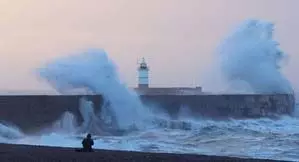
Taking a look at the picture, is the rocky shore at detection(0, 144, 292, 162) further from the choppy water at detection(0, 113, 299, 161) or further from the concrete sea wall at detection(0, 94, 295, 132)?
the concrete sea wall at detection(0, 94, 295, 132)

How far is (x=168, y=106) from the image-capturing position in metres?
23.8

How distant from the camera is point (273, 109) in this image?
28906 mm

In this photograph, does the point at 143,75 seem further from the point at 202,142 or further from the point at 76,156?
the point at 76,156

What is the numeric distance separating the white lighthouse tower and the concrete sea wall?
192 inches

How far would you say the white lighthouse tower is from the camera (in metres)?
29.4

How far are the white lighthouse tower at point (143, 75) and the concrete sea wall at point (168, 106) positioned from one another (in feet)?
16.0

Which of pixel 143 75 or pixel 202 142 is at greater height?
pixel 143 75

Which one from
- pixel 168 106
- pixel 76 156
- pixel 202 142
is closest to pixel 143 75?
pixel 168 106

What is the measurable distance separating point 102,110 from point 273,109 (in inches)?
453

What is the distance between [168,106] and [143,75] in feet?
20.9

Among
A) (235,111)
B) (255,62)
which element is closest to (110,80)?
(235,111)

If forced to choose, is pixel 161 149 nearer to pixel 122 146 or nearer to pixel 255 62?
pixel 122 146

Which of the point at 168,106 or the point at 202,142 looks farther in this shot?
the point at 168,106

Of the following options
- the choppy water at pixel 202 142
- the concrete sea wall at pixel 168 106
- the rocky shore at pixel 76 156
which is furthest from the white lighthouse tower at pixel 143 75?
the rocky shore at pixel 76 156
